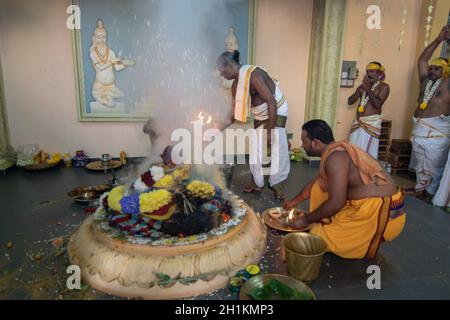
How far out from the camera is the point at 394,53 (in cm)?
679

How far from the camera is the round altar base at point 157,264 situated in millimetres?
2561

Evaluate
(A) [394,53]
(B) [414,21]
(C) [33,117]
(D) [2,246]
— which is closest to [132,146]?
(C) [33,117]

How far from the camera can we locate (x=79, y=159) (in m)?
6.34

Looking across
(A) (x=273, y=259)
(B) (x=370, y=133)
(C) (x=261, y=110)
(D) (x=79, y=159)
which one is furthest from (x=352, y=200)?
(D) (x=79, y=159)

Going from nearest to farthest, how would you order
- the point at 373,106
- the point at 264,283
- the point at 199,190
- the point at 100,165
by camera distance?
1. the point at 264,283
2. the point at 199,190
3. the point at 373,106
4. the point at 100,165

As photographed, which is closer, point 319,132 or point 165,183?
point 319,132

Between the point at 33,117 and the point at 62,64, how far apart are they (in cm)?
115

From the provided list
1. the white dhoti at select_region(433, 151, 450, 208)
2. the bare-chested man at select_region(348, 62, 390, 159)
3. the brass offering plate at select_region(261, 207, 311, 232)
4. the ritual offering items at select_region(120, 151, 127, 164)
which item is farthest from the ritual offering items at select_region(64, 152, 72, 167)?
the white dhoti at select_region(433, 151, 450, 208)

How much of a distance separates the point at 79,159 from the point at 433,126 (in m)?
5.94

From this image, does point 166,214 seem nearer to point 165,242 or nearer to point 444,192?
point 165,242

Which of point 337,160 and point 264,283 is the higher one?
point 337,160

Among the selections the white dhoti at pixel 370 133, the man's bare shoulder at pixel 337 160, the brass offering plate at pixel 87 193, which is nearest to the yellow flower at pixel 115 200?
the brass offering plate at pixel 87 193

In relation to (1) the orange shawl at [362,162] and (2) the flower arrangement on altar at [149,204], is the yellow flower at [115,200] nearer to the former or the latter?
(2) the flower arrangement on altar at [149,204]

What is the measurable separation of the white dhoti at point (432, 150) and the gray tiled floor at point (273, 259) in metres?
0.52
